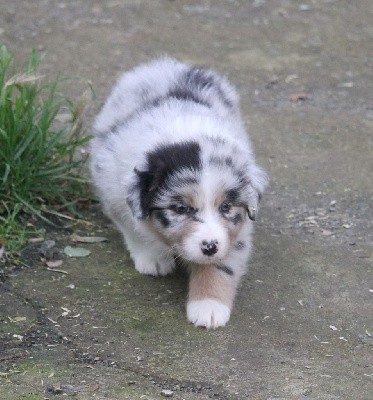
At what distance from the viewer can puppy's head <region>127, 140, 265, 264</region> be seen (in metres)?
4.55

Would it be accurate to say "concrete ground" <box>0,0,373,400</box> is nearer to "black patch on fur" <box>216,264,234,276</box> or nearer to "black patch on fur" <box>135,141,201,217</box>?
"black patch on fur" <box>216,264,234,276</box>

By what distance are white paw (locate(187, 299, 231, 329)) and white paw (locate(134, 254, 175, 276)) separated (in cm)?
48

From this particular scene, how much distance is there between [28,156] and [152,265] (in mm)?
995

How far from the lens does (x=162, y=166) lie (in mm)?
4652

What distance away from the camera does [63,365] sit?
4227mm

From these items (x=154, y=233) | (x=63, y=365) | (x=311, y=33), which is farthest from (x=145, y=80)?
(x=311, y=33)

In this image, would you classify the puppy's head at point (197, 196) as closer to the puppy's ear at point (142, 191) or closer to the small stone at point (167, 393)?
the puppy's ear at point (142, 191)

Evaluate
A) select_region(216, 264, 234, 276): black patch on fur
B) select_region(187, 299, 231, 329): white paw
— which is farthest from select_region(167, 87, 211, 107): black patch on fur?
select_region(187, 299, 231, 329): white paw

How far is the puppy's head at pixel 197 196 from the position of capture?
179 inches

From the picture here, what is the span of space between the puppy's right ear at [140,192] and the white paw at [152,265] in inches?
19.1

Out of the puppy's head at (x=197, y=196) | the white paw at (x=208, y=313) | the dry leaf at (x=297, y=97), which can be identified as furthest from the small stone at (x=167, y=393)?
the dry leaf at (x=297, y=97)

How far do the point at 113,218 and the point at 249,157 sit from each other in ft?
3.00

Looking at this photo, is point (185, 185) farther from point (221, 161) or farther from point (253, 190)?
point (253, 190)

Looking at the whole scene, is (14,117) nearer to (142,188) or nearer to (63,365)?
(142,188)
